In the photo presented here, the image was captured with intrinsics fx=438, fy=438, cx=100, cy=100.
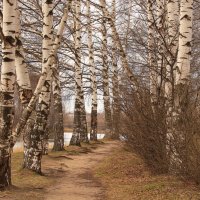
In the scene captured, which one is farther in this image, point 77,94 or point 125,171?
point 77,94

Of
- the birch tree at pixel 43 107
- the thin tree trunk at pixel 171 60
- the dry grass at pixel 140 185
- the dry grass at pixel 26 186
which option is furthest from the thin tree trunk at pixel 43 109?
the thin tree trunk at pixel 171 60

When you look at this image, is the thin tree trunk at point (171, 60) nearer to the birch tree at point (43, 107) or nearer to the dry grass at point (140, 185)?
the dry grass at point (140, 185)

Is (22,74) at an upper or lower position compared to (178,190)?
upper

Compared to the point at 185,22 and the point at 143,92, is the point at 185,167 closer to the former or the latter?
the point at 185,22

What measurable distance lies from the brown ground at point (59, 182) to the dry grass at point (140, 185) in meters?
0.31

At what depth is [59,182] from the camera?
35.3 ft

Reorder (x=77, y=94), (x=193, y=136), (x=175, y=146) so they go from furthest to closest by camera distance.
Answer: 1. (x=77, y=94)
2. (x=175, y=146)
3. (x=193, y=136)

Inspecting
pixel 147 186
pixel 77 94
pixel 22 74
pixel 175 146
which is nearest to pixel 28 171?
pixel 22 74

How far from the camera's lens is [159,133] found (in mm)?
10117

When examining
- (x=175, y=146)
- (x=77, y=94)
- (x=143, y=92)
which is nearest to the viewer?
(x=175, y=146)

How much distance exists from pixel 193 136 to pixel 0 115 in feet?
12.4

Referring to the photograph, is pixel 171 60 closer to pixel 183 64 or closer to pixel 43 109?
pixel 183 64

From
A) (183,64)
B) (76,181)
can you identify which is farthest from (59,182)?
(183,64)

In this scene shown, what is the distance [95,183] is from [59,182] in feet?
2.92
